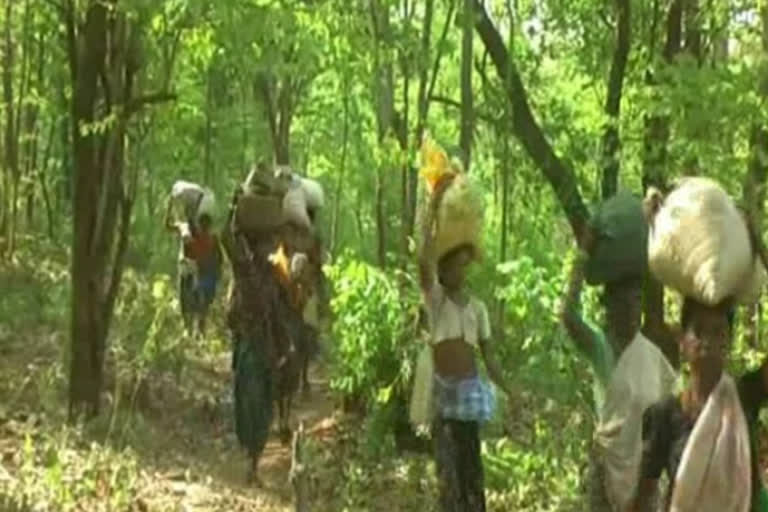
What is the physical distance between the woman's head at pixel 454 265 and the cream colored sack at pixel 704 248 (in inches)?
121

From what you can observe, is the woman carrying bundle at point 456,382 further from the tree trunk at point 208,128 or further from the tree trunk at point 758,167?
the tree trunk at point 208,128

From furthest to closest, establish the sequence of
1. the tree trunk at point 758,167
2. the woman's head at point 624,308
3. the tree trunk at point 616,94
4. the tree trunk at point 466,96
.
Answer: the tree trunk at point 466,96
the tree trunk at point 616,94
the tree trunk at point 758,167
the woman's head at point 624,308

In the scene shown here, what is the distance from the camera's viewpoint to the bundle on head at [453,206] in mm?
7906

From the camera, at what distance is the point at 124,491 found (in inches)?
345

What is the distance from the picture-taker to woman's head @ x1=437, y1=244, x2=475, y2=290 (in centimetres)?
805

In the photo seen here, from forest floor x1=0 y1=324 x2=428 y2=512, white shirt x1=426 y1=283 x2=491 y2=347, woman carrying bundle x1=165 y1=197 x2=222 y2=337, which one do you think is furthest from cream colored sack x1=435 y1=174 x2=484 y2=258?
woman carrying bundle x1=165 y1=197 x2=222 y2=337

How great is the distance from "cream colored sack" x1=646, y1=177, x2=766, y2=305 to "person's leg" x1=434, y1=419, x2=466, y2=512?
11.1 ft

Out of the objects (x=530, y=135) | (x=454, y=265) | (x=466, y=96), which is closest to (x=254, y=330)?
(x=530, y=135)

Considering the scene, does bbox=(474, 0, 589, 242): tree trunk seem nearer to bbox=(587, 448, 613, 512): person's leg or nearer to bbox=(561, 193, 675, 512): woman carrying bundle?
bbox=(587, 448, 613, 512): person's leg

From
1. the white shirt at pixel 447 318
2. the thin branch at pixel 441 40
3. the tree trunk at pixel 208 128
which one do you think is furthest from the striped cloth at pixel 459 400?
the tree trunk at pixel 208 128

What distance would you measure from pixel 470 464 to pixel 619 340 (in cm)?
235

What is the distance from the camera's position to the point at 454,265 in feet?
26.7

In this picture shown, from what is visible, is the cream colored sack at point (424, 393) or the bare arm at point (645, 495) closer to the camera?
the bare arm at point (645, 495)

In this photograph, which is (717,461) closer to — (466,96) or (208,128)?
(466,96)
